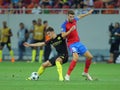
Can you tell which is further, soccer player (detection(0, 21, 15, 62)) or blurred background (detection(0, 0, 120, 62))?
blurred background (detection(0, 0, 120, 62))

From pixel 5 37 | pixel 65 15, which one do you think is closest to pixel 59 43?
pixel 5 37

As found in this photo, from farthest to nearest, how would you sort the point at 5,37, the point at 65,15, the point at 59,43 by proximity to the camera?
the point at 65,15 → the point at 5,37 → the point at 59,43

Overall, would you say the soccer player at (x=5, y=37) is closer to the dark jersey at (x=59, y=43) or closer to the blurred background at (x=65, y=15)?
the blurred background at (x=65, y=15)

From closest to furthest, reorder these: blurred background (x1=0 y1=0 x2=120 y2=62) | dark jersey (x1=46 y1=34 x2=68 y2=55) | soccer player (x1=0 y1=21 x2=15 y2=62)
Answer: dark jersey (x1=46 y1=34 x2=68 y2=55), soccer player (x1=0 y1=21 x2=15 y2=62), blurred background (x1=0 y1=0 x2=120 y2=62)

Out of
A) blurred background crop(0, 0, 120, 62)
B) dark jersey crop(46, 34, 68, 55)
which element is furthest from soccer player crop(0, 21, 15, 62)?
dark jersey crop(46, 34, 68, 55)

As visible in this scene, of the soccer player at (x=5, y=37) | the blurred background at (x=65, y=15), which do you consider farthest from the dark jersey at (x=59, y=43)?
the blurred background at (x=65, y=15)

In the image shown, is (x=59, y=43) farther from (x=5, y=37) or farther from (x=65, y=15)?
(x=65, y=15)

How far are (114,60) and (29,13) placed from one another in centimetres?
634

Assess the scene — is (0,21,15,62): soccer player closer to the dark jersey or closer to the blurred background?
the blurred background

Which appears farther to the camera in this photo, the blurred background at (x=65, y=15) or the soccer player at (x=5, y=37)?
the blurred background at (x=65, y=15)

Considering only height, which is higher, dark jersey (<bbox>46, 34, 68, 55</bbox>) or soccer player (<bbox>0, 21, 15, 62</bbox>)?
dark jersey (<bbox>46, 34, 68, 55</bbox>)

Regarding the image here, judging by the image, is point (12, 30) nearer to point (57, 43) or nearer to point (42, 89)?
point (57, 43)

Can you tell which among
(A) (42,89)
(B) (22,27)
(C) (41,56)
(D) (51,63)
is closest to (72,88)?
(A) (42,89)

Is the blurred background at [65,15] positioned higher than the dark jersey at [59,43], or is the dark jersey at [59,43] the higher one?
the dark jersey at [59,43]
